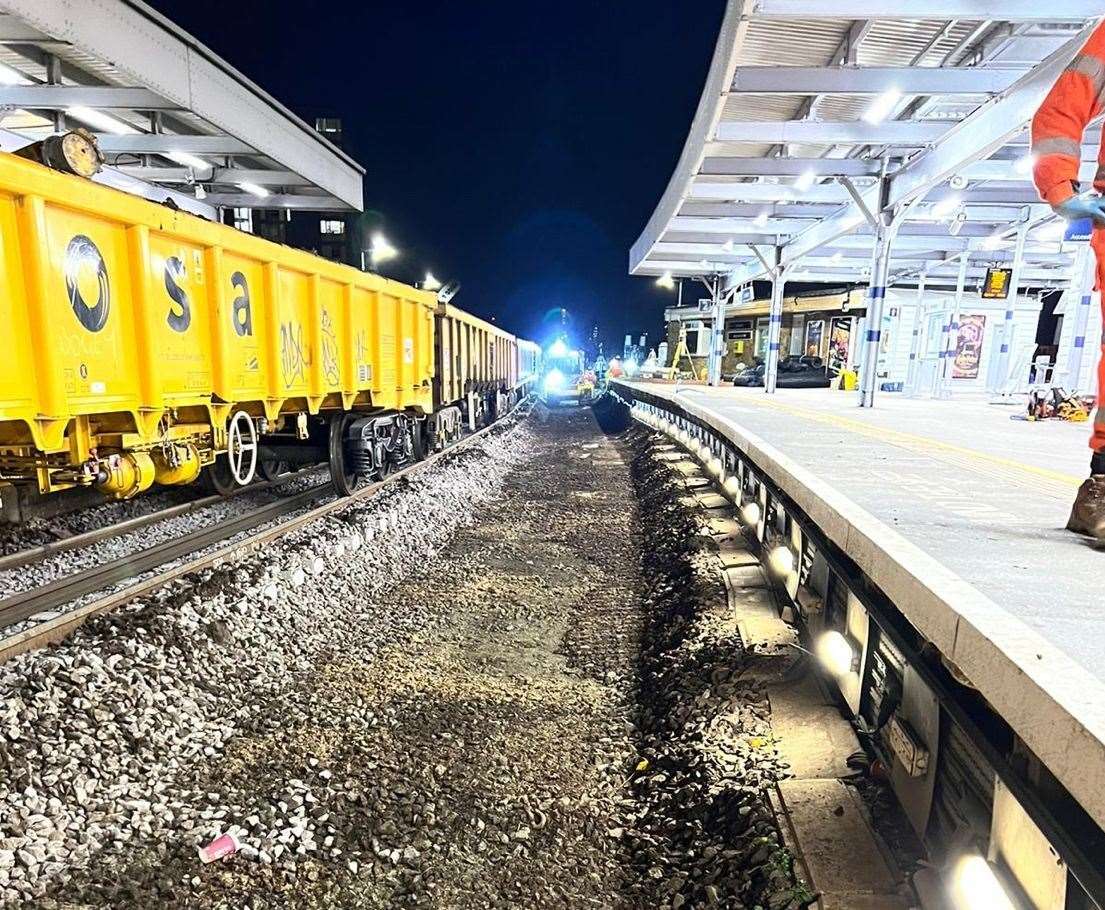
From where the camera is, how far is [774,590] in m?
5.42

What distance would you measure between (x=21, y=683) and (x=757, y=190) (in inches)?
580

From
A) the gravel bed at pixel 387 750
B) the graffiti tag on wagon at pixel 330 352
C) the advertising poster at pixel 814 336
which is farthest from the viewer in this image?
the advertising poster at pixel 814 336

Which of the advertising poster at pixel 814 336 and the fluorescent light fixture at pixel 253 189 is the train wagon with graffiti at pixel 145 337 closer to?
the fluorescent light fixture at pixel 253 189

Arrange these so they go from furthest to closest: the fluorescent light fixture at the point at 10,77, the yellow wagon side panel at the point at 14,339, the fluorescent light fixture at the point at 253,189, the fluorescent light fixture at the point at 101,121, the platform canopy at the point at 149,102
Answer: the fluorescent light fixture at the point at 253,189 → the fluorescent light fixture at the point at 101,121 → the fluorescent light fixture at the point at 10,77 → the platform canopy at the point at 149,102 → the yellow wagon side panel at the point at 14,339

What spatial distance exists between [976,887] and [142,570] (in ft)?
19.9

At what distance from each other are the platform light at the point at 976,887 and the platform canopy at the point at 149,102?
1034 centimetres

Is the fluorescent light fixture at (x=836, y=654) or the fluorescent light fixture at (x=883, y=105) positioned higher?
the fluorescent light fixture at (x=883, y=105)

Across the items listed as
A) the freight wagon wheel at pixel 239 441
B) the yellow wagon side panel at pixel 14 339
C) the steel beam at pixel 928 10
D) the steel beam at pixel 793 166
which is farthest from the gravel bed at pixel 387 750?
the steel beam at pixel 793 166

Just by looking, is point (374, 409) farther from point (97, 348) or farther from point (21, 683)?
point (21, 683)

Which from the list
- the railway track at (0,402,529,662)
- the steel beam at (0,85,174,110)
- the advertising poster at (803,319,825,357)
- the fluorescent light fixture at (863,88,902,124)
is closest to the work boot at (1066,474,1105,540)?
the railway track at (0,402,529,662)

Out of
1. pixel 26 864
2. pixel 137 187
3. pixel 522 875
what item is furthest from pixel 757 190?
pixel 26 864

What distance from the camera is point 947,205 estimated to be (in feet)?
43.2

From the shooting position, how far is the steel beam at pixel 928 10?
685cm

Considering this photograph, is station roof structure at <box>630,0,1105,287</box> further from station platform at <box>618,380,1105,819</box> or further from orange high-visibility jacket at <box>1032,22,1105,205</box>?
orange high-visibility jacket at <box>1032,22,1105,205</box>
